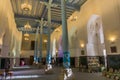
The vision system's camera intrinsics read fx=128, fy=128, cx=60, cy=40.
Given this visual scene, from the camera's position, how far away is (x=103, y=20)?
432 inches

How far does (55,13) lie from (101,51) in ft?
27.2

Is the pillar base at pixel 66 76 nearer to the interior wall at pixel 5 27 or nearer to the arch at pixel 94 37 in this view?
the interior wall at pixel 5 27

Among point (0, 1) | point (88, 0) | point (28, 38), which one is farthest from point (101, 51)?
point (28, 38)

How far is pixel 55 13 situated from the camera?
57.8 ft

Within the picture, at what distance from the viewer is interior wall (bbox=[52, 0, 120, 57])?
962cm

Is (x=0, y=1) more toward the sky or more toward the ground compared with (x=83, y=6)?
more toward the ground

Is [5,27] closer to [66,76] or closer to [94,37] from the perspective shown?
[66,76]

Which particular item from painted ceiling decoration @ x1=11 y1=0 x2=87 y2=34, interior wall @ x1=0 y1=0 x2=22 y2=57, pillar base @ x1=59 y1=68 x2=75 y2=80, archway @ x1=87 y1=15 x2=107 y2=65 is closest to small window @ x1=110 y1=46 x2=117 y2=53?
archway @ x1=87 y1=15 x2=107 y2=65

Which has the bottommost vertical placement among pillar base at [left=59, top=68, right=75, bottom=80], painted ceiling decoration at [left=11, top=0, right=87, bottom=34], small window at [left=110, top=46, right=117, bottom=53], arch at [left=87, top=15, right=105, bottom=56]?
pillar base at [left=59, top=68, right=75, bottom=80]

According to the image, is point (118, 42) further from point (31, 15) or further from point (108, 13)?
point (31, 15)

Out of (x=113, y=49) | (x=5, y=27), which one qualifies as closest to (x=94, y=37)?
(x=113, y=49)

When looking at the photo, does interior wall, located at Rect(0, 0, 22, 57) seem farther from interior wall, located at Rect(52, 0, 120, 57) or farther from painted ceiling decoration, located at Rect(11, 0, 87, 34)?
interior wall, located at Rect(52, 0, 120, 57)

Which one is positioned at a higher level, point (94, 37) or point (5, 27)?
point (5, 27)

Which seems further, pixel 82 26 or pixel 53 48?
pixel 53 48
